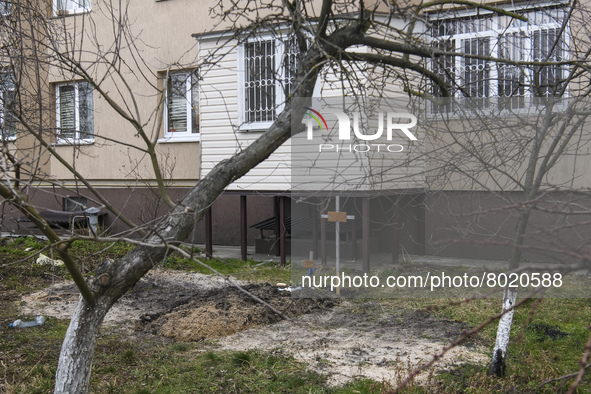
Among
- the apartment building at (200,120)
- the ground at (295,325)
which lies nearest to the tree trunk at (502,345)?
the ground at (295,325)

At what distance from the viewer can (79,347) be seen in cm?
403

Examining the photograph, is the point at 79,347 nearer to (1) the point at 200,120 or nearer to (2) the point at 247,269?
(2) the point at 247,269

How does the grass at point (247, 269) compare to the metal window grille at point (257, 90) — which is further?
the metal window grille at point (257, 90)

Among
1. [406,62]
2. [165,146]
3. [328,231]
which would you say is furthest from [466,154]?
[165,146]

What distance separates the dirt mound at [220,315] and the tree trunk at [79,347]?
92.2 inches

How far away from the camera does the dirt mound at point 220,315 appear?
6.70 meters

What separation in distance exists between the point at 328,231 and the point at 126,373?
5817 millimetres

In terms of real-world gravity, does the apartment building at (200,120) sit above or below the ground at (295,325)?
above

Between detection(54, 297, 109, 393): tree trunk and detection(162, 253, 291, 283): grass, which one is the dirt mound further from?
detection(54, 297, 109, 393): tree trunk

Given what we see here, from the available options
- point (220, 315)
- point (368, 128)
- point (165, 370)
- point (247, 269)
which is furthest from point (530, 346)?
point (247, 269)

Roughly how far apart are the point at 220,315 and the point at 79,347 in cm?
314

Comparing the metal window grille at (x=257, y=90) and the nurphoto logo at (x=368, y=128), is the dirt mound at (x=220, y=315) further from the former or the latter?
the metal window grille at (x=257, y=90)

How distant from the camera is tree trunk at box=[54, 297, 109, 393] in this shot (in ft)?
13.1

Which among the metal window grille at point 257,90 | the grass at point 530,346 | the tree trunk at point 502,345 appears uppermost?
the metal window grille at point 257,90
